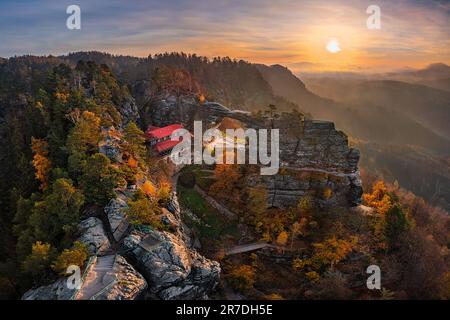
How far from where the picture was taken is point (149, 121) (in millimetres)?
83312

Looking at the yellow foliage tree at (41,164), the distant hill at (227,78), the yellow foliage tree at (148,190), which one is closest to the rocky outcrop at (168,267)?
the yellow foliage tree at (148,190)

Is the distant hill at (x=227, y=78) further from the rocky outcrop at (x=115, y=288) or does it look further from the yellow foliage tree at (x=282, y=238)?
the rocky outcrop at (x=115, y=288)

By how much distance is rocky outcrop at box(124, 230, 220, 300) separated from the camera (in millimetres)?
32594

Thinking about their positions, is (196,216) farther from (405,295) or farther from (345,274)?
(405,295)

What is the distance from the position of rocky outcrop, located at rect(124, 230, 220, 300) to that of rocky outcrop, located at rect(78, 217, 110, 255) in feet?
7.10

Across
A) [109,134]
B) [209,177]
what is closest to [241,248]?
[209,177]

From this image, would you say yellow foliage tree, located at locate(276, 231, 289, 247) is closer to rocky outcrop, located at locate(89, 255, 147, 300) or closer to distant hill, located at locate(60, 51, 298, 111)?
rocky outcrop, located at locate(89, 255, 147, 300)

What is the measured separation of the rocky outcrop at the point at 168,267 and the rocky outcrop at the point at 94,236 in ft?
7.10

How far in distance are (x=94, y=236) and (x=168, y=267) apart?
25.1ft

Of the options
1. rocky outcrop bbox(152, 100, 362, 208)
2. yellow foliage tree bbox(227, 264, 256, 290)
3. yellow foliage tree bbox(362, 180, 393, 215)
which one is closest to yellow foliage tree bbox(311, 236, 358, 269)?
yellow foliage tree bbox(227, 264, 256, 290)

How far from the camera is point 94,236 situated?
33.8 metres

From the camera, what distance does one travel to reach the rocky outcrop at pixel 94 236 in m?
32.8

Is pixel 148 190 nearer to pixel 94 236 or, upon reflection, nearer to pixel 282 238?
pixel 94 236
